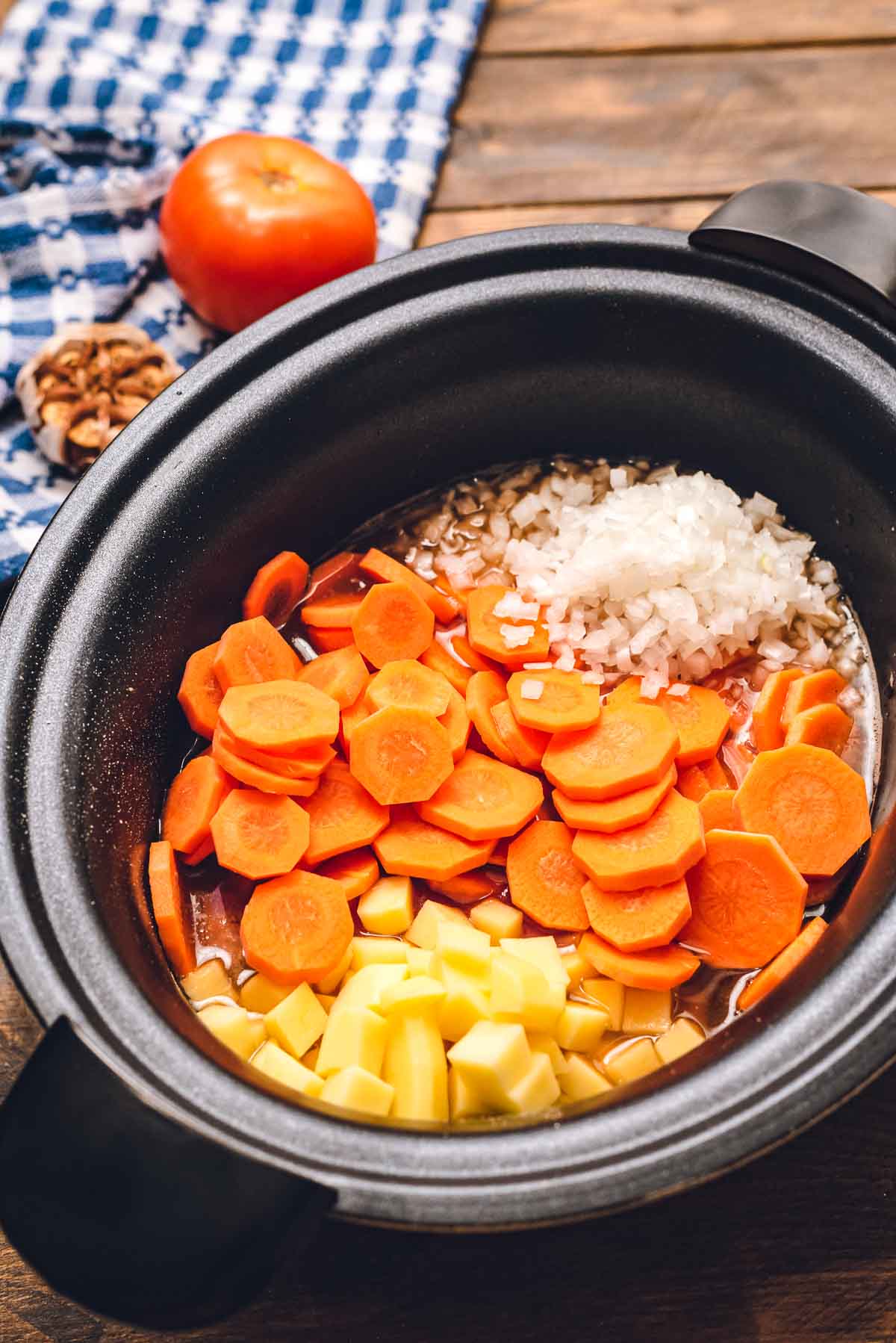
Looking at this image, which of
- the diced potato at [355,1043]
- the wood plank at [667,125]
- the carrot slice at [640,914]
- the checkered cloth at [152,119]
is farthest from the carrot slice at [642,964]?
the wood plank at [667,125]

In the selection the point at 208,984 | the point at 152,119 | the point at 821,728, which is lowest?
the point at 208,984

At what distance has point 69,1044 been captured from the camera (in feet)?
2.89

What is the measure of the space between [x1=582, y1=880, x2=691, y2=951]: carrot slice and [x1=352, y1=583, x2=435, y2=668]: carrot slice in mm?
381

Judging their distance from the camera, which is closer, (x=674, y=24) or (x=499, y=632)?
(x=499, y=632)

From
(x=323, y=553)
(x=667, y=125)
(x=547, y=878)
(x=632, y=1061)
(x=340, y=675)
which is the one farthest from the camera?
(x=667, y=125)

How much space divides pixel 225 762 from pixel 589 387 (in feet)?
2.17

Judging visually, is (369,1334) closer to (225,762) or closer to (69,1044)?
(69,1044)

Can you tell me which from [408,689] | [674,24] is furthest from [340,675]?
[674,24]

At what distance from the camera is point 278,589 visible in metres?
1.41

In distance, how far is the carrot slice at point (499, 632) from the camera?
1.38m

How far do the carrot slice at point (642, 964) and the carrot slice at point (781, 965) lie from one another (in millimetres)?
60

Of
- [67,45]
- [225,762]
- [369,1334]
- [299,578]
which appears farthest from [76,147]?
[369,1334]

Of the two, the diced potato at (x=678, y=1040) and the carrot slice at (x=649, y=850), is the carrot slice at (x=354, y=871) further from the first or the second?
the diced potato at (x=678, y=1040)

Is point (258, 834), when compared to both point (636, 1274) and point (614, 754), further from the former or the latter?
point (636, 1274)
